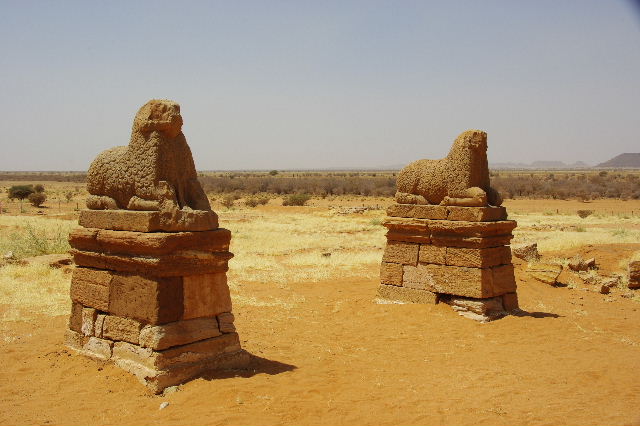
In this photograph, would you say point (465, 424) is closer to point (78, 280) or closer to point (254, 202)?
point (78, 280)

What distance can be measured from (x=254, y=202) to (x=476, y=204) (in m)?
29.6

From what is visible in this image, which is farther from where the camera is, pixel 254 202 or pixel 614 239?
pixel 254 202

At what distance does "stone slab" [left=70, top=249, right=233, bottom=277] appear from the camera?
19.1ft

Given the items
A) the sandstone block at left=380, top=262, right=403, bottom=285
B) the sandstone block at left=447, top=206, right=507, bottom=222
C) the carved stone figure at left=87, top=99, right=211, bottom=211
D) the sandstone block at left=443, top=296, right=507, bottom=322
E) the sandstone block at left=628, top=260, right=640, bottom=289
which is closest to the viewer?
the carved stone figure at left=87, top=99, right=211, bottom=211

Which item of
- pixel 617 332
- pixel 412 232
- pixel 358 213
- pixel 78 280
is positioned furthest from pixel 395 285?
pixel 358 213

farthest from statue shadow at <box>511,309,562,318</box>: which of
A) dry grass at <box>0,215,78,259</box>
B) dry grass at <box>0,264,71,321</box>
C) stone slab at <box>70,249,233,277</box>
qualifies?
dry grass at <box>0,215,78,259</box>

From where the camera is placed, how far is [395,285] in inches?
400

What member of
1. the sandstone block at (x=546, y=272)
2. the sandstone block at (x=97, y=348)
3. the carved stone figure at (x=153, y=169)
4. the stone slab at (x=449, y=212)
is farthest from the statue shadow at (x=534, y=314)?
the sandstone block at (x=97, y=348)

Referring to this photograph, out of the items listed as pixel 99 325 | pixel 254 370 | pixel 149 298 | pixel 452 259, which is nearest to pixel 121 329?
pixel 99 325

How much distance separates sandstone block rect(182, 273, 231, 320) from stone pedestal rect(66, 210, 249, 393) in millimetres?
11

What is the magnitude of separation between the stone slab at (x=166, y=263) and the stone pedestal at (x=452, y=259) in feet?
14.3

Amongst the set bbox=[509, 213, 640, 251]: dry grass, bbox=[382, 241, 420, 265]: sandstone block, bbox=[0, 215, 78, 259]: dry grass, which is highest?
bbox=[382, 241, 420, 265]: sandstone block

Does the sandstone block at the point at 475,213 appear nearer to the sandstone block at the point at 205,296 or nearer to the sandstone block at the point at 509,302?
the sandstone block at the point at 509,302

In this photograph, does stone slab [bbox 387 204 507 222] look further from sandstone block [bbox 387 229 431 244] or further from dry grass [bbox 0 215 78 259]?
dry grass [bbox 0 215 78 259]
